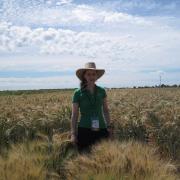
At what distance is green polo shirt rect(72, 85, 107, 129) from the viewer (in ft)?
25.5

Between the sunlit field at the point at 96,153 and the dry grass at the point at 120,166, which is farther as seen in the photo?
the sunlit field at the point at 96,153

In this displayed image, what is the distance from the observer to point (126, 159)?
5.95 metres

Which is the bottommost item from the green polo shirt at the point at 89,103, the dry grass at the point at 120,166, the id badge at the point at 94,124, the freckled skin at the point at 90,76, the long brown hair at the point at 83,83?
the dry grass at the point at 120,166

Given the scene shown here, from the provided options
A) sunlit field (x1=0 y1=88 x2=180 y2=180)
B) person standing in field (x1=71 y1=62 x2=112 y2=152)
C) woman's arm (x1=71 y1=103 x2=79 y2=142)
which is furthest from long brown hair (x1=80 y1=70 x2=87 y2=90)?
sunlit field (x1=0 y1=88 x2=180 y2=180)

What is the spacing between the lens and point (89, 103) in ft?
25.6

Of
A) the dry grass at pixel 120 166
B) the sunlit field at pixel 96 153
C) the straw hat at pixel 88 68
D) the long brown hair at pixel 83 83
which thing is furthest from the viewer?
the long brown hair at pixel 83 83

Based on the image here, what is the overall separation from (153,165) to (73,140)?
1.97 meters

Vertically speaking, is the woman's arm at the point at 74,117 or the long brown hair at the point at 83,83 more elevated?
the long brown hair at the point at 83,83

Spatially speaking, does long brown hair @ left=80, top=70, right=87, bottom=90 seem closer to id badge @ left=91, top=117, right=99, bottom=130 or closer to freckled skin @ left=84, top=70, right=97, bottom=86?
freckled skin @ left=84, top=70, right=97, bottom=86

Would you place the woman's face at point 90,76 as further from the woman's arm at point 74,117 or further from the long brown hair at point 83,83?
the woman's arm at point 74,117

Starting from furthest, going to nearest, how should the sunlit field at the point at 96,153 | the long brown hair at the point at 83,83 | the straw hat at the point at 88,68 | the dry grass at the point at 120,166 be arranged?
the long brown hair at the point at 83,83
the straw hat at the point at 88,68
the sunlit field at the point at 96,153
the dry grass at the point at 120,166

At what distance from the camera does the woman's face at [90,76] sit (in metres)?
7.64

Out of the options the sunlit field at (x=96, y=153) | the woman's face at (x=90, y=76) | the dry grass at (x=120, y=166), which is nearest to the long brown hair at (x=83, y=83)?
the woman's face at (x=90, y=76)

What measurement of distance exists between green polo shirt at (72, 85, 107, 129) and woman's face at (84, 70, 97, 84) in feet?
0.59
